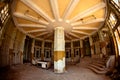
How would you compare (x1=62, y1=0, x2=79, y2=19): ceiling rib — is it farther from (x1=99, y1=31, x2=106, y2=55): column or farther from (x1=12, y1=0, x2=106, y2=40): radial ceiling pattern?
(x1=99, y1=31, x2=106, y2=55): column

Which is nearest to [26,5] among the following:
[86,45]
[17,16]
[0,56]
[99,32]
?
[17,16]

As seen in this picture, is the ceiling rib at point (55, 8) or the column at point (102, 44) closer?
the ceiling rib at point (55, 8)

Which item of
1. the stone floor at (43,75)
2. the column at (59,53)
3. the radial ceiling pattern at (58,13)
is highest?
the radial ceiling pattern at (58,13)

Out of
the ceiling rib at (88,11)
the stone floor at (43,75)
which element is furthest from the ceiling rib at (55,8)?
the stone floor at (43,75)

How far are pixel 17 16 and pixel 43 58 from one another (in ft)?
30.1

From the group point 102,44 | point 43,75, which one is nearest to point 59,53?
point 43,75

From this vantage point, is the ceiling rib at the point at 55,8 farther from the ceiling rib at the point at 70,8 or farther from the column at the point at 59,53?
the column at the point at 59,53

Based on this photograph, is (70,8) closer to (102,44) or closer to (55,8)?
(55,8)

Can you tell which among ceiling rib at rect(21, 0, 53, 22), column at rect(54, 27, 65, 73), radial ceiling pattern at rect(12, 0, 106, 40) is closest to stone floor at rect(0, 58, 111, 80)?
column at rect(54, 27, 65, 73)

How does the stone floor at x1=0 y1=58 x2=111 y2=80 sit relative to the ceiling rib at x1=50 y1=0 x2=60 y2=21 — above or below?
below

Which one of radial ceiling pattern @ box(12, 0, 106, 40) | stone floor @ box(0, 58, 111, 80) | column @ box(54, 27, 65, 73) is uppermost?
radial ceiling pattern @ box(12, 0, 106, 40)

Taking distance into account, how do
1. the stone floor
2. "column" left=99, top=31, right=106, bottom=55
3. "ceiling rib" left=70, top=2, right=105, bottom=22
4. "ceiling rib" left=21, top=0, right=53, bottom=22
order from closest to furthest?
the stone floor
"ceiling rib" left=21, top=0, right=53, bottom=22
"ceiling rib" left=70, top=2, right=105, bottom=22
"column" left=99, top=31, right=106, bottom=55

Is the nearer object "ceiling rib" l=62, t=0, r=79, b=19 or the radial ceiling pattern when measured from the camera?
"ceiling rib" l=62, t=0, r=79, b=19

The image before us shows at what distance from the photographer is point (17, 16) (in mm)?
10391
